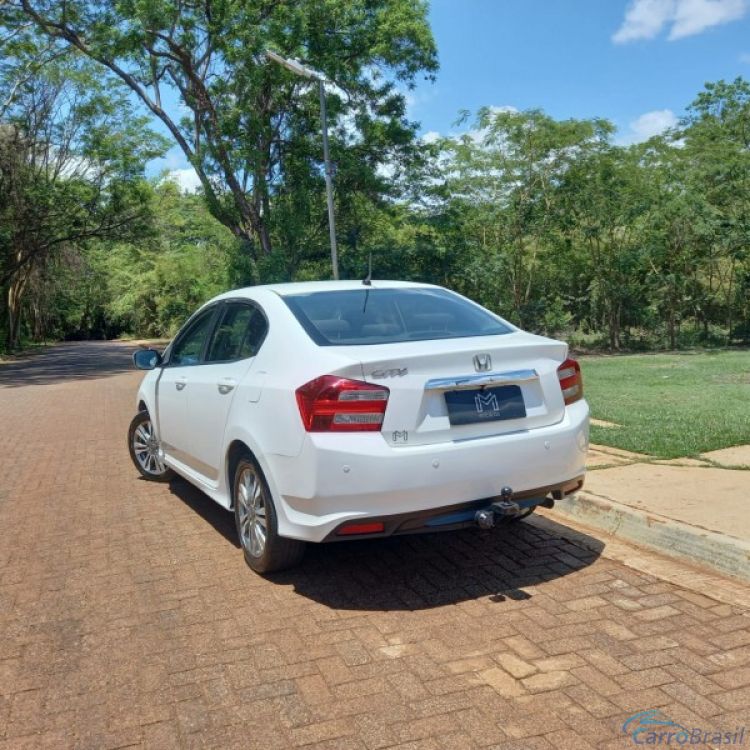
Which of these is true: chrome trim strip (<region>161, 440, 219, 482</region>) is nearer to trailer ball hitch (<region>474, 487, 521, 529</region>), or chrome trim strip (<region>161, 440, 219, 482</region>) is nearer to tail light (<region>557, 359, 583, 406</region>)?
trailer ball hitch (<region>474, 487, 521, 529</region>)

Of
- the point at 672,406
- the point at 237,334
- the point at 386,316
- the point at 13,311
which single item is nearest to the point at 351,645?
the point at 386,316

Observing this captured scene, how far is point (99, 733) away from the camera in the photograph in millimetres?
2939

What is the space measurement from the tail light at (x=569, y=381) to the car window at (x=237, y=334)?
1797 millimetres

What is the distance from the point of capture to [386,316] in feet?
15.5

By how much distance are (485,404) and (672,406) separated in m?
6.62

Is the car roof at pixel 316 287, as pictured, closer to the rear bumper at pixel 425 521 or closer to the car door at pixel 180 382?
the car door at pixel 180 382

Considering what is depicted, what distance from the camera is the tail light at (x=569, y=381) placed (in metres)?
4.44

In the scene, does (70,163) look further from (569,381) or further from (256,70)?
(569,381)

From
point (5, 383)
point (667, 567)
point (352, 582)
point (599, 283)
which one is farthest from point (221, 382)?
point (599, 283)

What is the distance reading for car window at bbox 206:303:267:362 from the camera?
478 cm

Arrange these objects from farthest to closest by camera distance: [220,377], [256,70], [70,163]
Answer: [70,163] → [256,70] → [220,377]

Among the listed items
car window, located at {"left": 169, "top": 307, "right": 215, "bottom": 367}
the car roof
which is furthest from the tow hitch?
car window, located at {"left": 169, "top": 307, "right": 215, "bottom": 367}

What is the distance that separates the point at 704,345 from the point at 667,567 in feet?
78.1

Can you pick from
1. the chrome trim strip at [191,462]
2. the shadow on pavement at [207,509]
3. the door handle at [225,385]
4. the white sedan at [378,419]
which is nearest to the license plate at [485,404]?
the white sedan at [378,419]
